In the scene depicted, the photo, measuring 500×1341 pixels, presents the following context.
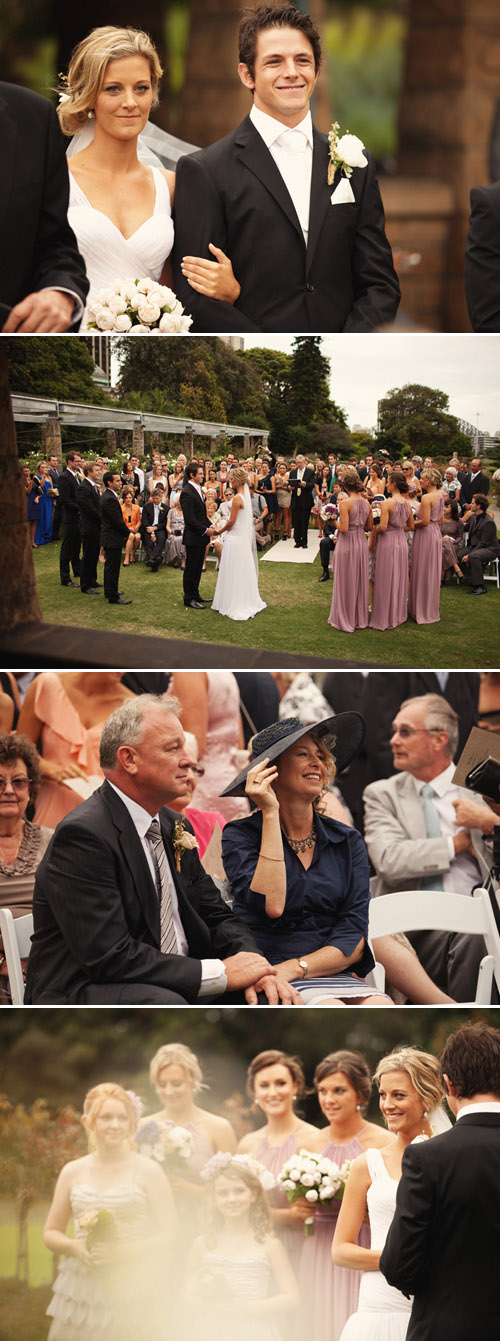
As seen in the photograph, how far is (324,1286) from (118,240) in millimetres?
3508

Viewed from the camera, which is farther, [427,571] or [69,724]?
[69,724]

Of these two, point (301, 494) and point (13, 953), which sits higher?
point (301, 494)

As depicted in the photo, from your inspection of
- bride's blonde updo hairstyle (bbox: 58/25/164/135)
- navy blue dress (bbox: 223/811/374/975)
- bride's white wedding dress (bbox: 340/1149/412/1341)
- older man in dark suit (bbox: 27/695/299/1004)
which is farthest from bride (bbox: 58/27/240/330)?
bride's white wedding dress (bbox: 340/1149/412/1341)

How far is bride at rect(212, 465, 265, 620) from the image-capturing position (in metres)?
3.83

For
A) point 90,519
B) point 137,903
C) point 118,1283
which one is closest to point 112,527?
point 90,519

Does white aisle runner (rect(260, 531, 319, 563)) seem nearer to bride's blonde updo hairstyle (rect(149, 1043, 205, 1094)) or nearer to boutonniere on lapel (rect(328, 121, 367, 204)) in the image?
boutonniere on lapel (rect(328, 121, 367, 204))

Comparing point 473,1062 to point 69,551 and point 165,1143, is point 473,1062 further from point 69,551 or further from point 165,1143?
point 69,551

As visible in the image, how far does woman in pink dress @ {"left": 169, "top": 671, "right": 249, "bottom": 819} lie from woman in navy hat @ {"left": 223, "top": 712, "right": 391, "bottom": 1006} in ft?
0.45

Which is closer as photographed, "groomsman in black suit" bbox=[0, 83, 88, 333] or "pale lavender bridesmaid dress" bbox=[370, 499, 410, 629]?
"groomsman in black suit" bbox=[0, 83, 88, 333]

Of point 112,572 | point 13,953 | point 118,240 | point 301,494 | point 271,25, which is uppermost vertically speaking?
point 271,25

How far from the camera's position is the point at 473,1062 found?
3.31m

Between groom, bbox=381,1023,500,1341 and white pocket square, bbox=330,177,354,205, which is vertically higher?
white pocket square, bbox=330,177,354,205

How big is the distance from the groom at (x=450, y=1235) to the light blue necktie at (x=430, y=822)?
0.96 metres

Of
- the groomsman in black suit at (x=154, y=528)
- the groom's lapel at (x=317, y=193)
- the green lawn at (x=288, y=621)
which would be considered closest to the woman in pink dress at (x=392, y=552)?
the green lawn at (x=288, y=621)
